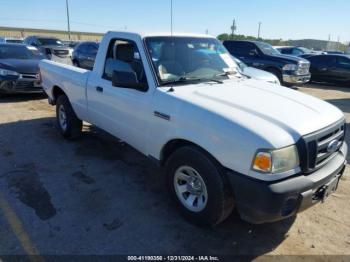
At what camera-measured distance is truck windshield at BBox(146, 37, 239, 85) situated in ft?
12.6

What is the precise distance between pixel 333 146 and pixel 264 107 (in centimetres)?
78

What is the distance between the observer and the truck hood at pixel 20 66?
925 centimetres

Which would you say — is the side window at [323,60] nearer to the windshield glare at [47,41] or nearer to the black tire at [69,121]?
the black tire at [69,121]

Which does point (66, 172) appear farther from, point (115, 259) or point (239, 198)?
point (239, 198)

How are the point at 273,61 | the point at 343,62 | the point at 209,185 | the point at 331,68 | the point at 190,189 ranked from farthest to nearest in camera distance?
the point at 331,68
the point at 343,62
the point at 273,61
the point at 190,189
the point at 209,185

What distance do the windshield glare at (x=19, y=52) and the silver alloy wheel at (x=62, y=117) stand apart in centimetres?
537

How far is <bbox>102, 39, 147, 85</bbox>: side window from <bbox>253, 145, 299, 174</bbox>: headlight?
5.50ft

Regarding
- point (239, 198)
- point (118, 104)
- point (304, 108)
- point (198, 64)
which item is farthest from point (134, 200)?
point (304, 108)

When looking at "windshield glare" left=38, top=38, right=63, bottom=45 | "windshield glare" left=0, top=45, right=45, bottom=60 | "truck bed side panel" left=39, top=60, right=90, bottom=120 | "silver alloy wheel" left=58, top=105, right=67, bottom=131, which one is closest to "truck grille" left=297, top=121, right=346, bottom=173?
"truck bed side panel" left=39, top=60, right=90, bottom=120

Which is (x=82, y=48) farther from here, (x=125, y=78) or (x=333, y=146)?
(x=333, y=146)

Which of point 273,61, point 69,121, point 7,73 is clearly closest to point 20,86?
point 7,73

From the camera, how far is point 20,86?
30.4ft

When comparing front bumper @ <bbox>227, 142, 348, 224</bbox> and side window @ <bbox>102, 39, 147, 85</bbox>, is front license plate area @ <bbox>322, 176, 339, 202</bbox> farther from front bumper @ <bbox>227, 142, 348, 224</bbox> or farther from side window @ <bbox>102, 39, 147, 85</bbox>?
side window @ <bbox>102, 39, 147, 85</bbox>

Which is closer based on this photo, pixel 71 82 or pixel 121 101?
pixel 121 101
